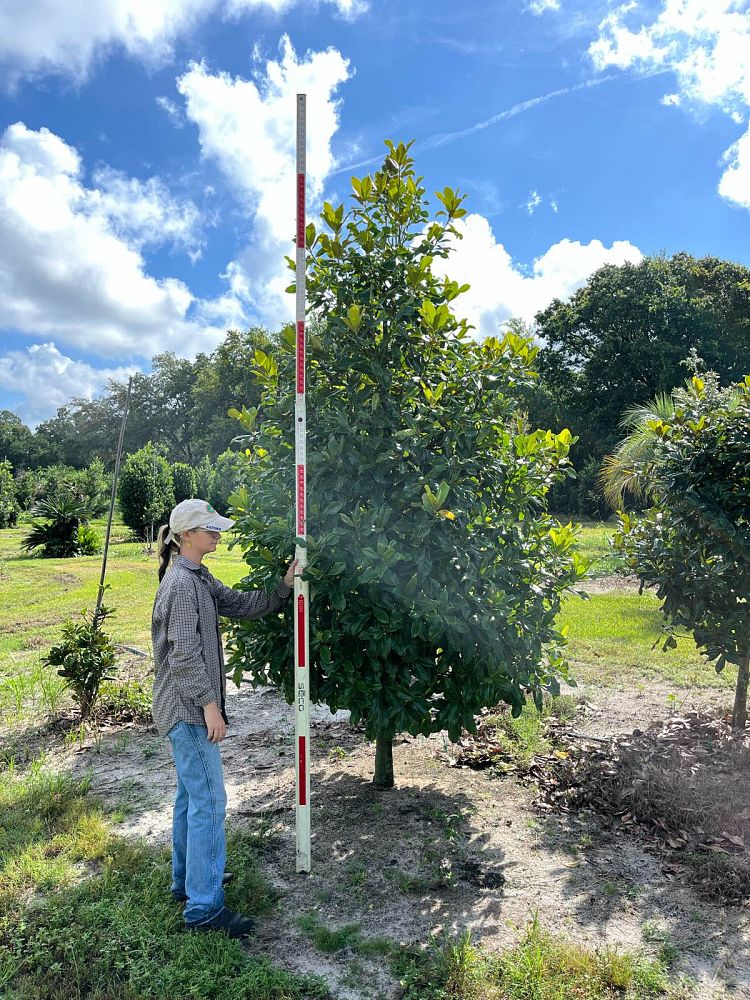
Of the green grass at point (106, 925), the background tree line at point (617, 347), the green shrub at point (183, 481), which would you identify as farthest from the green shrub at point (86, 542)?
the green grass at point (106, 925)

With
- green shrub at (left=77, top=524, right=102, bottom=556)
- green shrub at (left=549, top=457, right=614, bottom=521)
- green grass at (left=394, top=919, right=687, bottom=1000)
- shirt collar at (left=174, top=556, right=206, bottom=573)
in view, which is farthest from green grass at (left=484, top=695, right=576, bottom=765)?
green shrub at (left=549, top=457, right=614, bottom=521)

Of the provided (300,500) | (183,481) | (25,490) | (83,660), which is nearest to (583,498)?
(183,481)

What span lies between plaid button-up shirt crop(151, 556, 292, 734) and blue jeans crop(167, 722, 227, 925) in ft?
0.32

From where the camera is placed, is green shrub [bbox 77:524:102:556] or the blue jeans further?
green shrub [bbox 77:524:102:556]

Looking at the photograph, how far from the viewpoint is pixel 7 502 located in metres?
31.5

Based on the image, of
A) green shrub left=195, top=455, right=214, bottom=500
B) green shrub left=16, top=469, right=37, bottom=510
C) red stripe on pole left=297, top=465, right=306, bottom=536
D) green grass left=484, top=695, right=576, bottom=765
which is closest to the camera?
red stripe on pole left=297, top=465, right=306, bottom=536

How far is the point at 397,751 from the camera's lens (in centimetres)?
539

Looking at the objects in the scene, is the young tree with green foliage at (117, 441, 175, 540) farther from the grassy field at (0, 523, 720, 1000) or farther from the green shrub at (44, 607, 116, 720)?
the grassy field at (0, 523, 720, 1000)

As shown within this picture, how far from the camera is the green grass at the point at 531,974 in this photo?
9.21 ft

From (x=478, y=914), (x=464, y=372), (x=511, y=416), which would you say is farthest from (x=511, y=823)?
(x=464, y=372)

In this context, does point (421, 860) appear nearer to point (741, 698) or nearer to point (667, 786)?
point (667, 786)

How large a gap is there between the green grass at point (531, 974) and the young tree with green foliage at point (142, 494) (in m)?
21.8

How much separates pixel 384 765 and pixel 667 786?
1783 millimetres

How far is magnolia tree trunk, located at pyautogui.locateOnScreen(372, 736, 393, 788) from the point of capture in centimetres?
464
